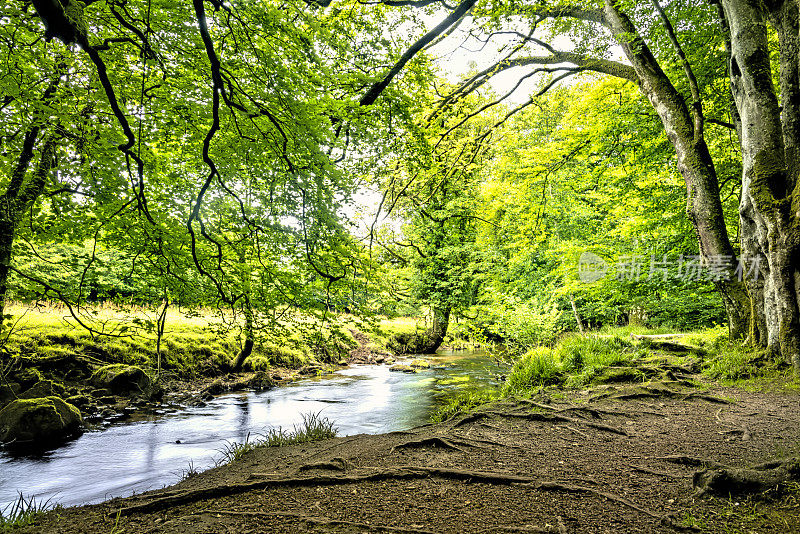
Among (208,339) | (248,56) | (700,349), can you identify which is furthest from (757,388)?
(208,339)

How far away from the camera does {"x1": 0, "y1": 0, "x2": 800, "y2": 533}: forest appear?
10.3 ft

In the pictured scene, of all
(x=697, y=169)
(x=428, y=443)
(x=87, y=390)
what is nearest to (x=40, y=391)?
(x=87, y=390)

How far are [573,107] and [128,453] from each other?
14402mm

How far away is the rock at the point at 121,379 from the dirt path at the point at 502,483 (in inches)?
268

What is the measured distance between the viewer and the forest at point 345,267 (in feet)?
10.3

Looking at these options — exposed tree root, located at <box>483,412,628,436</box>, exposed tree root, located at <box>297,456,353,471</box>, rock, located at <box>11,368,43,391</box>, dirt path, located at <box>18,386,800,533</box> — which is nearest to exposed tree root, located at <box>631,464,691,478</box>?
dirt path, located at <box>18,386,800,533</box>

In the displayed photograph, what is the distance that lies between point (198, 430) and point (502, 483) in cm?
Result: 713

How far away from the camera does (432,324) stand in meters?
21.1

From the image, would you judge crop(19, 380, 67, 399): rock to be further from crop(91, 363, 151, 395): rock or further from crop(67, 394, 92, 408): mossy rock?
crop(91, 363, 151, 395): rock

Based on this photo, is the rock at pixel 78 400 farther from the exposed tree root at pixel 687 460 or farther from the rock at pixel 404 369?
the exposed tree root at pixel 687 460

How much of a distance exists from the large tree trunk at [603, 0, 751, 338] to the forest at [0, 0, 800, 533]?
57 mm

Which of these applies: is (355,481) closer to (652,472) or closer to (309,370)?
(652,472)

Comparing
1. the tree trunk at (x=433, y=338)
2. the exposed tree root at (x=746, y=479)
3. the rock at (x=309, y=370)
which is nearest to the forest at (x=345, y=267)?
the exposed tree root at (x=746, y=479)

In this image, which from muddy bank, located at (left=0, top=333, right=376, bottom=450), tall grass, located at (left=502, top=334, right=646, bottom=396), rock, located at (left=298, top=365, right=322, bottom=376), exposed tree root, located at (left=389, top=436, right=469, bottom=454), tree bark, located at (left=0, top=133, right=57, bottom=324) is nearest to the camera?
exposed tree root, located at (left=389, top=436, right=469, bottom=454)
